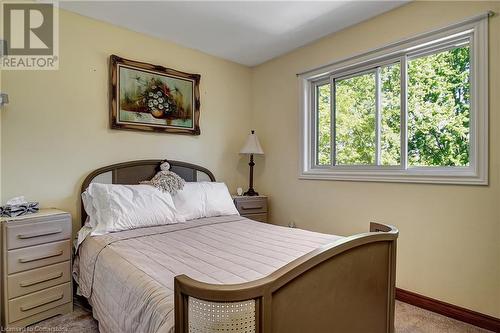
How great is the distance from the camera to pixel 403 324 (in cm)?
204

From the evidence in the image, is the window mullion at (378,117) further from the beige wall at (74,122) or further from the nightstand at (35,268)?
the nightstand at (35,268)

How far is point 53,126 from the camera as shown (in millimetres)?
2432

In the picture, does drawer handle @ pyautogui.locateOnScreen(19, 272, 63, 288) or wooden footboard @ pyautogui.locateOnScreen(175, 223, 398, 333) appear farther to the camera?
drawer handle @ pyautogui.locateOnScreen(19, 272, 63, 288)

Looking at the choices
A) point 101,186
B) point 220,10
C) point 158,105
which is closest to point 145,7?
point 220,10

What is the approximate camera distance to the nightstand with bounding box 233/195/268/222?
3359mm

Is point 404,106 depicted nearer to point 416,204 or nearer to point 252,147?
point 416,204

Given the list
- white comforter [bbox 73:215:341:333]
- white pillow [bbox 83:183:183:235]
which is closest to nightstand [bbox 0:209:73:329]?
white comforter [bbox 73:215:341:333]

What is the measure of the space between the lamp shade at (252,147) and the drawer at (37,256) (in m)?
2.08

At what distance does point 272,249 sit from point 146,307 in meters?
0.86

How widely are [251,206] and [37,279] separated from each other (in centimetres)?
211

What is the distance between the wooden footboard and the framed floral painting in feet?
7.54

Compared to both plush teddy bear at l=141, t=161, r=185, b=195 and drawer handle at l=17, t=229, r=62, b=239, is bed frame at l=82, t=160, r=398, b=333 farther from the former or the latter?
plush teddy bear at l=141, t=161, r=185, b=195

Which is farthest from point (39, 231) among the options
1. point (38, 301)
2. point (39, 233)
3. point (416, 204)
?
point (416, 204)

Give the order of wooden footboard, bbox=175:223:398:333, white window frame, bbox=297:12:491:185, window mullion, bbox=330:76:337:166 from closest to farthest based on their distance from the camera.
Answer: wooden footboard, bbox=175:223:398:333 < white window frame, bbox=297:12:491:185 < window mullion, bbox=330:76:337:166
